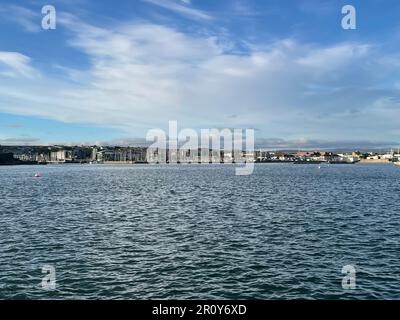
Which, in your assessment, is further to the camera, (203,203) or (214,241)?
(203,203)

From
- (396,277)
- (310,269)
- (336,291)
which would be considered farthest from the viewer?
(310,269)

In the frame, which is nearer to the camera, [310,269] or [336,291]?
[336,291]

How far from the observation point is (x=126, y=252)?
35.2 metres

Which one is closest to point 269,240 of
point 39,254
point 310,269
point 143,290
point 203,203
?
point 310,269

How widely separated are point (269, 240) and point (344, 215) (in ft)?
77.3

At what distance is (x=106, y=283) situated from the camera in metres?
26.7
